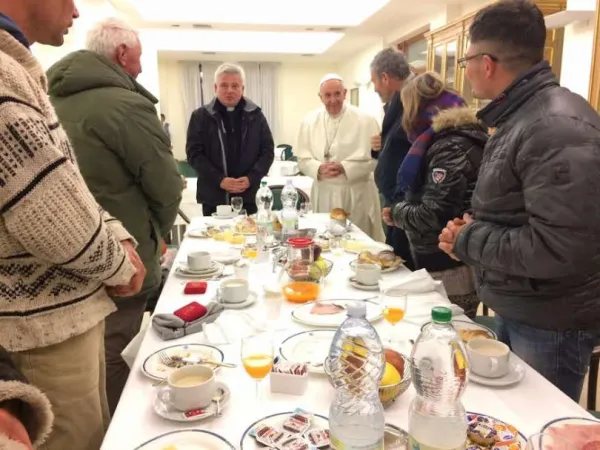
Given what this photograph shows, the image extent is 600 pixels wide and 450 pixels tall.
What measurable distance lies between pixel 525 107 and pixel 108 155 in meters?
1.41

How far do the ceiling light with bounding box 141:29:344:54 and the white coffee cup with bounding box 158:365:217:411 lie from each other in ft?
21.3

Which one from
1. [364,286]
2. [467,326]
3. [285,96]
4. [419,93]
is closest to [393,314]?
[467,326]

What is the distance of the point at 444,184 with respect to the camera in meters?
1.94

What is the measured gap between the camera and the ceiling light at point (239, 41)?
7074mm

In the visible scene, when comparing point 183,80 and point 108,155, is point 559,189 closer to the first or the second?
point 108,155

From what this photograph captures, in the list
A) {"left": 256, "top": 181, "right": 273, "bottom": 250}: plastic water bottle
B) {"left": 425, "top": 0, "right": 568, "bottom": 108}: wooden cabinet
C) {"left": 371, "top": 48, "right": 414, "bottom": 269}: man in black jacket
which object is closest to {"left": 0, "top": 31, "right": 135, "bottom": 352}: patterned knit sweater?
{"left": 256, "top": 181, "right": 273, "bottom": 250}: plastic water bottle

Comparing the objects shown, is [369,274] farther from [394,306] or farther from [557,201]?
[557,201]

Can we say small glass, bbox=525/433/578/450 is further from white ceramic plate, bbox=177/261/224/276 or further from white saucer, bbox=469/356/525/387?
white ceramic plate, bbox=177/261/224/276

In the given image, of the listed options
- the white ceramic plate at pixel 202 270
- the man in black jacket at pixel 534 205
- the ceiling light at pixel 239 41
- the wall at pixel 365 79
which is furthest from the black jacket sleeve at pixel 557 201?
the wall at pixel 365 79

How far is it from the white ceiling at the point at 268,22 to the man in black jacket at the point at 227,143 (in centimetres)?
200

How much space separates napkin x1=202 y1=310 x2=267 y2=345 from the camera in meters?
1.39

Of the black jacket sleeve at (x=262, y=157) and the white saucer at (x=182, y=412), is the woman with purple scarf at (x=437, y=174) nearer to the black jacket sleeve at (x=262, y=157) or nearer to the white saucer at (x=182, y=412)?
the white saucer at (x=182, y=412)

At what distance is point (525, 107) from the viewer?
1.40m

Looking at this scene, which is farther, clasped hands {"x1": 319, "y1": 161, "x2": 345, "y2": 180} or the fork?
clasped hands {"x1": 319, "y1": 161, "x2": 345, "y2": 180}
